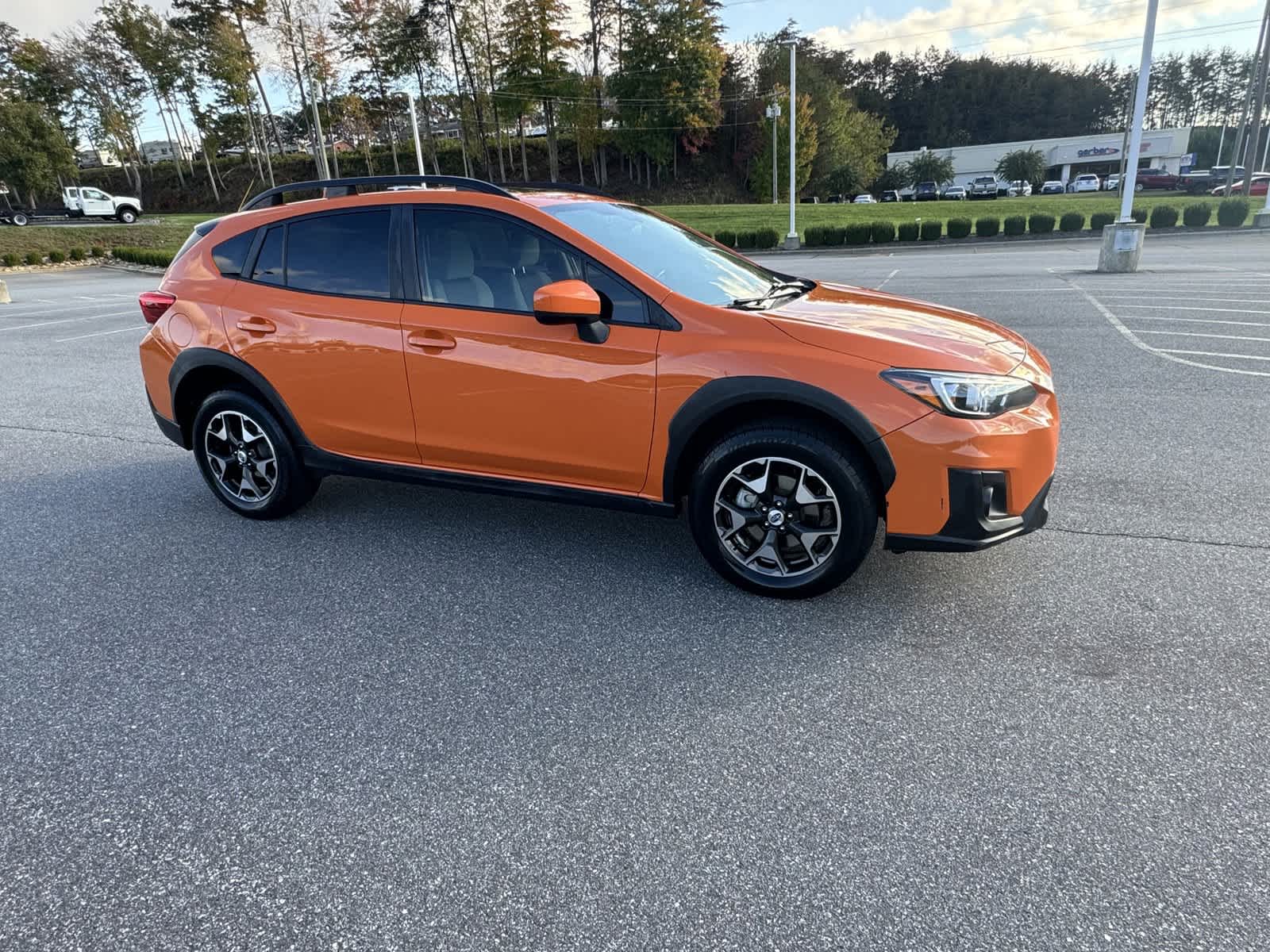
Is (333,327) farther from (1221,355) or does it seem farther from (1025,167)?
(1025,167)

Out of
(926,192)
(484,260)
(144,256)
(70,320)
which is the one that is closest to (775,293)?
(484,260)

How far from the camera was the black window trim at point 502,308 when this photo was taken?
3.31m

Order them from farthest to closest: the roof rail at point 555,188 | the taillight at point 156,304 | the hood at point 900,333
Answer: the taillight at point 156,304 < the roof rail at point 555,188 < the hood at point 900,333

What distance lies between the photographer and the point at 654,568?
3.79 metres

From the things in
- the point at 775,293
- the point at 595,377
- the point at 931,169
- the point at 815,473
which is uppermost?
the point at 931,169

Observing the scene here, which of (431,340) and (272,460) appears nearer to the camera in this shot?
(431,340)

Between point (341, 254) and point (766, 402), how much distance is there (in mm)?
2371

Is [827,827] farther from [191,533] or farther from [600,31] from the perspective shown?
[600,31]

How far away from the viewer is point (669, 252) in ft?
12.8

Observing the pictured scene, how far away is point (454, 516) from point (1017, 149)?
285 feet

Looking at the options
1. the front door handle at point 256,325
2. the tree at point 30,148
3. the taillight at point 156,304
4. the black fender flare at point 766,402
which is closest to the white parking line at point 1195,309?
the black fender flare at point 766,402

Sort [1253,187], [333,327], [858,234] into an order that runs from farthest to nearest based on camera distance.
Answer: [1253,187]
[858,234]
[333,327]

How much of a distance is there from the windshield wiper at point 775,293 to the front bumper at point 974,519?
1171 mm

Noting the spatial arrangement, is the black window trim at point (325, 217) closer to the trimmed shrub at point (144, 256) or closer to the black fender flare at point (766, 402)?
the black fender flare at point (766, 402)
